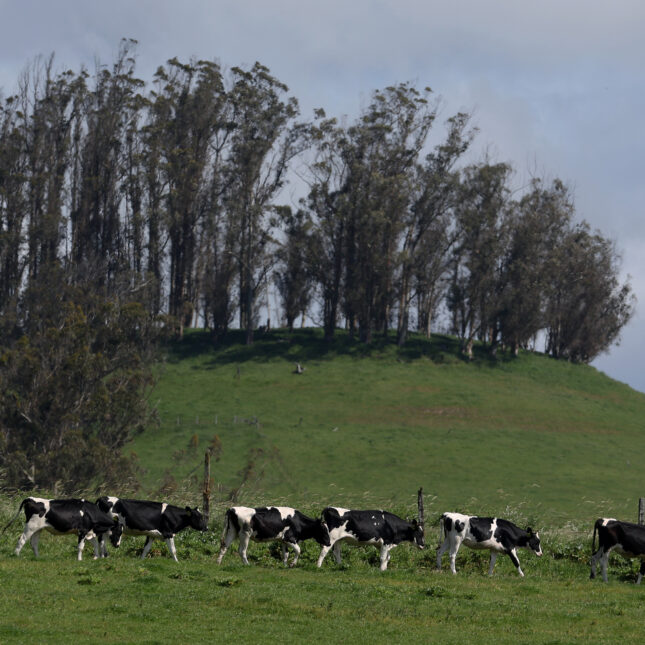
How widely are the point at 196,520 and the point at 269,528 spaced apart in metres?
2.48

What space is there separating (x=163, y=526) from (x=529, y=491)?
43.9 meters

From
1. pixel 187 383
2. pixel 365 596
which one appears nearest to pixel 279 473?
pixel 187 383

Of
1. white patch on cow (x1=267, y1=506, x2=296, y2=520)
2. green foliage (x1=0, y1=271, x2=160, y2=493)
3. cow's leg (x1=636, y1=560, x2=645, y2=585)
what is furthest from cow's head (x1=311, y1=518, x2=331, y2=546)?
green foliage (x1=0, y1=271, x2=160, y2=493)

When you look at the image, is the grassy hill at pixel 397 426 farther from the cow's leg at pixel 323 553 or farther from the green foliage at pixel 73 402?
the cow's leg at pixel 323 553

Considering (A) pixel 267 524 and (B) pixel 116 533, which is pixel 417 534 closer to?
(A) pixel 267 524

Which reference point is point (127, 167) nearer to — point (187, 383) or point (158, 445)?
point (187, 383)

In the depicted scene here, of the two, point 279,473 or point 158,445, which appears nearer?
point 279,473

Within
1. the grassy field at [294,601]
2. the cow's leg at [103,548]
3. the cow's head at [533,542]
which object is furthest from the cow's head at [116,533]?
the cow's head at [533,542]

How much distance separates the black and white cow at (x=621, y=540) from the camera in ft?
74.3

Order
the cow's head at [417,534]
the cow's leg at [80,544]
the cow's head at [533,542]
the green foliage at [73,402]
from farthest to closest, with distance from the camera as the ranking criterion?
the green foliage at [73,402]
the cow's head at [533,542]
the cow's head at [417,534]
the cow's leg at [80,544]

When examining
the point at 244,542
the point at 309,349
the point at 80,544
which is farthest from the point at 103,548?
the point at 309,349

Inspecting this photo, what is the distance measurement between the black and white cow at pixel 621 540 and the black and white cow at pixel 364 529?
486 cm

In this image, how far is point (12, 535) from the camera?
24734mm

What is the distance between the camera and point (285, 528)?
22.9m
